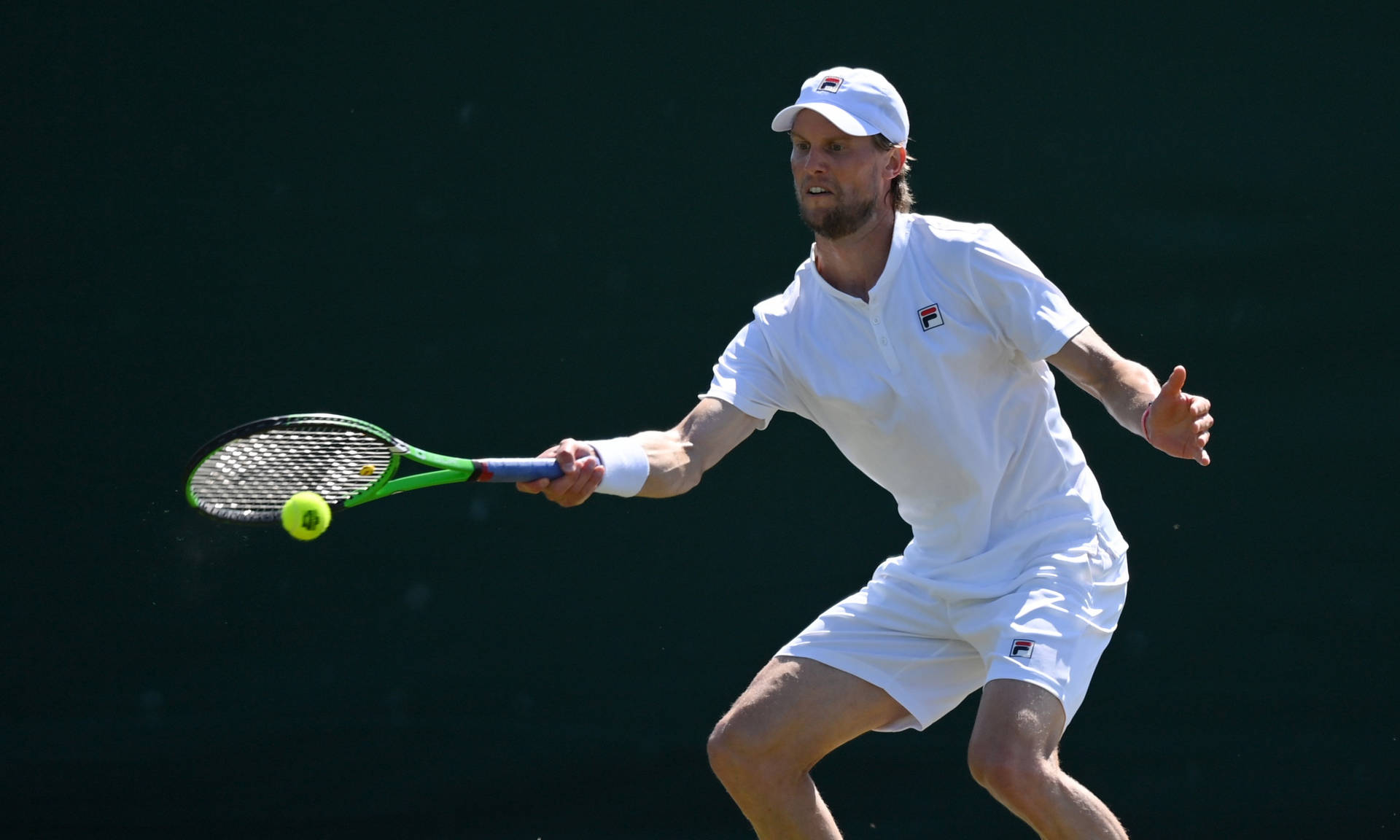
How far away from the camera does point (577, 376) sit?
14.8 ft

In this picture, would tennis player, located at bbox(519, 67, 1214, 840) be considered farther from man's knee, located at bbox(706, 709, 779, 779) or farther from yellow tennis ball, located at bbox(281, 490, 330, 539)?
yellow tennis ball, located at bbox(281, 490, 330, 539)

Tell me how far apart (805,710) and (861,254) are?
92 centimetres

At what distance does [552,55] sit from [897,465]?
5.39 ft

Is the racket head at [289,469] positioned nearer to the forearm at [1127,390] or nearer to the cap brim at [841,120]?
the cap brim at [841,120]

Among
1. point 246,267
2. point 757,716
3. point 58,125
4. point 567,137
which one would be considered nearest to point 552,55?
point 567,137

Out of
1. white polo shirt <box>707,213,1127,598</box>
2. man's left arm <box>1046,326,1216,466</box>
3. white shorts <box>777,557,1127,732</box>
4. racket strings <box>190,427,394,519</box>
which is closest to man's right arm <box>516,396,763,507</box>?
white polo shirt <box>707,213,1127,598</box>

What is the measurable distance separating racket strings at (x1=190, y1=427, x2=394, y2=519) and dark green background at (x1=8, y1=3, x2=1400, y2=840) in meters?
1.30

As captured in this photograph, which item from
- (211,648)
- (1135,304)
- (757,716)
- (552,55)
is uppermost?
(552,55)

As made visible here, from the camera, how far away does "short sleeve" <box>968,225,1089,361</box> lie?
3268 mm

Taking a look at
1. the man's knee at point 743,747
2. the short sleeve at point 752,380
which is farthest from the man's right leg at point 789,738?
the short sleeve at point 752,380

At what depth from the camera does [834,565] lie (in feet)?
14.9

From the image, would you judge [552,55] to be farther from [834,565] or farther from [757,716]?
[757,716]

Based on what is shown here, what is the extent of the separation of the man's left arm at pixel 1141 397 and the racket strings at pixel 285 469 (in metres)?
1.32

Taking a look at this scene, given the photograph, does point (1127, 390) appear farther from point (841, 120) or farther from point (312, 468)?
point (312, 468)
